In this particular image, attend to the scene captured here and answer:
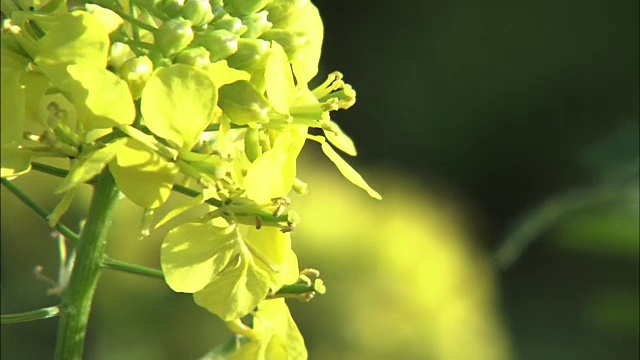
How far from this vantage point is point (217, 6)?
107 centimetres

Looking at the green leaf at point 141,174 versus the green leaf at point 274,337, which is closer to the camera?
the green leaf at point 141,174

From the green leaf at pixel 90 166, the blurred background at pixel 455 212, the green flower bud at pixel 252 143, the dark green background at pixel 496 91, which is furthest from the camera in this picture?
the dark green background at pixel 496 91

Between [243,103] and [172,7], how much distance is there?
0.33ft

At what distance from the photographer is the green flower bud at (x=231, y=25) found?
3.41 feet

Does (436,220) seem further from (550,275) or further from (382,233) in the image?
(550,275)

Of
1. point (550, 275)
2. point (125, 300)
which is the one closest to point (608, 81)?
point (550, 275)

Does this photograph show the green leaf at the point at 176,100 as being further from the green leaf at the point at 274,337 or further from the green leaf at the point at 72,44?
the green leaf at the point at 274,337

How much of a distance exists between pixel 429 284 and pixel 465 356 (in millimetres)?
147

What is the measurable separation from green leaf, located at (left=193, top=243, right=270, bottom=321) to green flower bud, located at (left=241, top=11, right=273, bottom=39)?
181mm

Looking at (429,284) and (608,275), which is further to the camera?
(608,275)

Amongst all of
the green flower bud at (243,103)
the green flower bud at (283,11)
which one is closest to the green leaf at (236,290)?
the green flower bud at (243,103)

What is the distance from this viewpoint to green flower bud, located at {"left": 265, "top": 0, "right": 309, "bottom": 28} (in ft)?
3.59

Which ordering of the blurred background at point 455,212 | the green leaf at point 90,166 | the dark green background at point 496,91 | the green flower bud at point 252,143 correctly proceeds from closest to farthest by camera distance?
the green leaf at point 90,166 → the green flower bud at point 252,143 → the blurred background at point 455,212 → the dark green background at point 496,91

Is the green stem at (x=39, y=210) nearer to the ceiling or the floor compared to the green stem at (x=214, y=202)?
nearer to the floor
